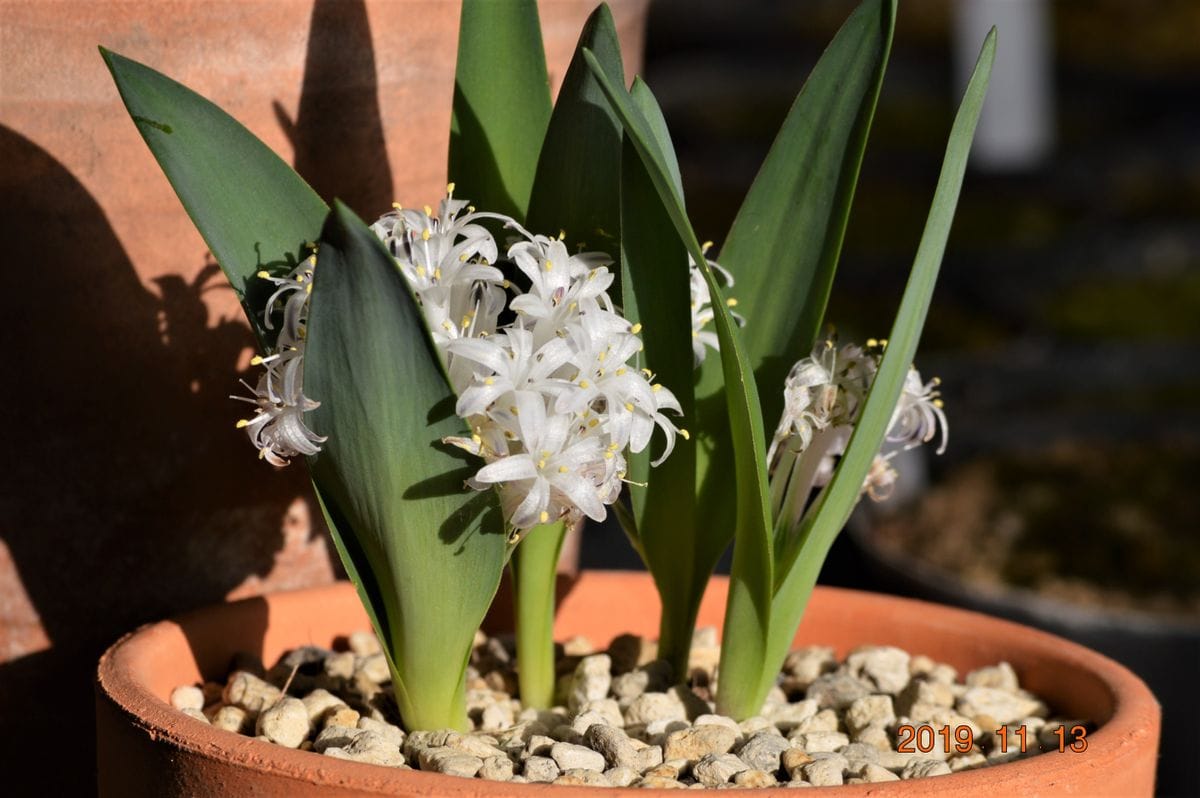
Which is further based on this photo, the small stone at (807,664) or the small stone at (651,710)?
the small stone at (807,664)

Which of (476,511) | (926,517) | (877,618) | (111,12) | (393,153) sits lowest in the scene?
(926,517)

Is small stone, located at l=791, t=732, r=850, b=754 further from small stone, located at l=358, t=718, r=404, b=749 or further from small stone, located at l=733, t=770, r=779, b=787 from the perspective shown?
small stone, located at l=358, t=718, r=404, b=749

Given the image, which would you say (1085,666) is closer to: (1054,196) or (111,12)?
(111,12)

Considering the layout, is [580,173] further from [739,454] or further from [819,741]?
[819,741]

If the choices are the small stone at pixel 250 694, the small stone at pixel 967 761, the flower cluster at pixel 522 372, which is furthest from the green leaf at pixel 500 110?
the small stone at pixel 967 761

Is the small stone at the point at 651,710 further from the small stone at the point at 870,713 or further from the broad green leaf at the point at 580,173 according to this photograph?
the broad green leaf at the point at 580,173

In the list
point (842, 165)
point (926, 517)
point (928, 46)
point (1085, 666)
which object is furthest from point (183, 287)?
point (928, 46)
